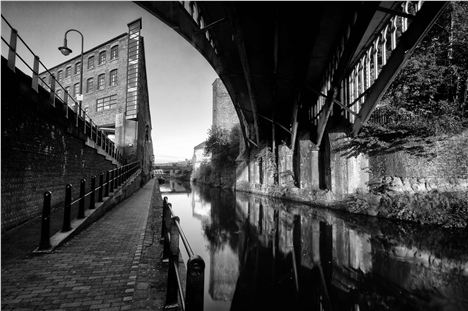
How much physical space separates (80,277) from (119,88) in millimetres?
22457

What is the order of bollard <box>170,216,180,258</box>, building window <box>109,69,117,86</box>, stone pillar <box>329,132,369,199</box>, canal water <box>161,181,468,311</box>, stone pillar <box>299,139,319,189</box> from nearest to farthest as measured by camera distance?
1. bollard <box>170,216,180,258</box>
2. canal water <box>161,181,468,311</box>
3. stone pillar <box>329,132,369,199</box>
4. stone pillar <box>299,139,319,189</box>
5. building window <box>109,69,117,86</box>

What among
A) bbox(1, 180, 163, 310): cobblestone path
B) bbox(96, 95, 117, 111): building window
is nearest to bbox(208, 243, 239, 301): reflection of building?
bbox(1, 180, 163, 310): cobblestone path

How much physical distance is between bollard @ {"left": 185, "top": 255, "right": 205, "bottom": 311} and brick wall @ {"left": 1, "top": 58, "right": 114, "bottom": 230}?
18.0 feet

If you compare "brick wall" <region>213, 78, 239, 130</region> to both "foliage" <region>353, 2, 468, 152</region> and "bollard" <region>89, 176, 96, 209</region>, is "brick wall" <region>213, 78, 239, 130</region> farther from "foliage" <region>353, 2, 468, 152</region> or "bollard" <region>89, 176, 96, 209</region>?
"bollard" <region>89, 176, 96, 209</region>

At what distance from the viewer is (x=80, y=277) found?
3488 mm

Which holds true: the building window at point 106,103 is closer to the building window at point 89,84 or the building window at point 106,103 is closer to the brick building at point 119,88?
the brick building at point 119,88

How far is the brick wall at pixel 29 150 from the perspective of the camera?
215 inches

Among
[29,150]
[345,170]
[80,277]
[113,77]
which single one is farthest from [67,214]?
[113,77]

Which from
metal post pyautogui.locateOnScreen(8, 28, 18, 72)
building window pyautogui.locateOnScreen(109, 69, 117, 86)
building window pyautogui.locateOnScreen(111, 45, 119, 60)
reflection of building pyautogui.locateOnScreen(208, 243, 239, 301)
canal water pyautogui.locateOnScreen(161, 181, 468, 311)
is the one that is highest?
building window pyautogui.locateOnScreen(111, 45, 119, 60)

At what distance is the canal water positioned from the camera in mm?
3830

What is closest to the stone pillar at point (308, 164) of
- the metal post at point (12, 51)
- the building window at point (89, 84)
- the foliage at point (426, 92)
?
the foliage at point (426, 92)

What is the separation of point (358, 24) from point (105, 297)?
8342 mm

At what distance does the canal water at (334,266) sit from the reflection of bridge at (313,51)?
182 inches

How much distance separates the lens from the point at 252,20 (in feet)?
26.6
